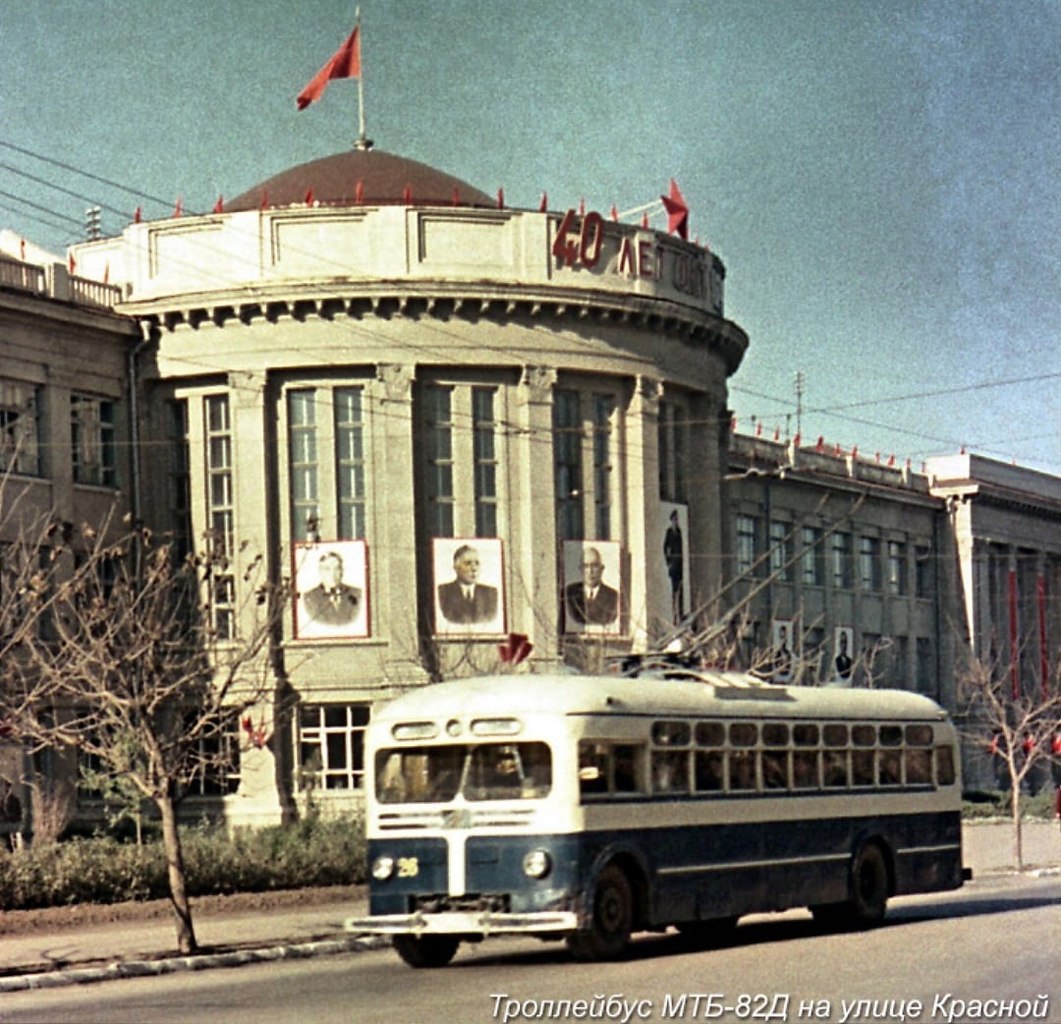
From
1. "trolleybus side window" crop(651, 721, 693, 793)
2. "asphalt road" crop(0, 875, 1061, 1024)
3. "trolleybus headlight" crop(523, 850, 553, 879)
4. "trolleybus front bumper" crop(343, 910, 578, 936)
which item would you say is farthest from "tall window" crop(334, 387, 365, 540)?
"trolleybus headlight" crop(523, 850, 553, 879)

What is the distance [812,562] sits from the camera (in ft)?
242

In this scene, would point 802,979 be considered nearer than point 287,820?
Yes

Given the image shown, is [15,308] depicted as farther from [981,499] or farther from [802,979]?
[981,499]

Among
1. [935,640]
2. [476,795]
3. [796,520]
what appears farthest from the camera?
[935,640]

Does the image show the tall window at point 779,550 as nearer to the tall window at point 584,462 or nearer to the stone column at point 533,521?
the tall window at point 584,462

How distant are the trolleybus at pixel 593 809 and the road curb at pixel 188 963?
182cm

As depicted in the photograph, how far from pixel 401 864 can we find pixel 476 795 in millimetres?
958

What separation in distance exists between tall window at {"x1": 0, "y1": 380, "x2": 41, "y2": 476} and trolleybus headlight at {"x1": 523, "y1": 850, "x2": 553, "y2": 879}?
2806 cm

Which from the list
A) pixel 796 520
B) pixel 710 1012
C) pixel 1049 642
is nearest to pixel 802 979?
pixel 710 1012

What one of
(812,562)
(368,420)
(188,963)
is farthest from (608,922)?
(812,562)

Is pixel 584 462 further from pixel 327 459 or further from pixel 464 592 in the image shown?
pixel 327 459

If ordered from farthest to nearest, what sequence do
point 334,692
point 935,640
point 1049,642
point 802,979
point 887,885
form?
point 1049,642 → point 935,640 → point 334,692 → point 887,885 → point 802,979

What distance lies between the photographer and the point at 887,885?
85.0 ft

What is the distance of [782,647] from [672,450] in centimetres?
1139
